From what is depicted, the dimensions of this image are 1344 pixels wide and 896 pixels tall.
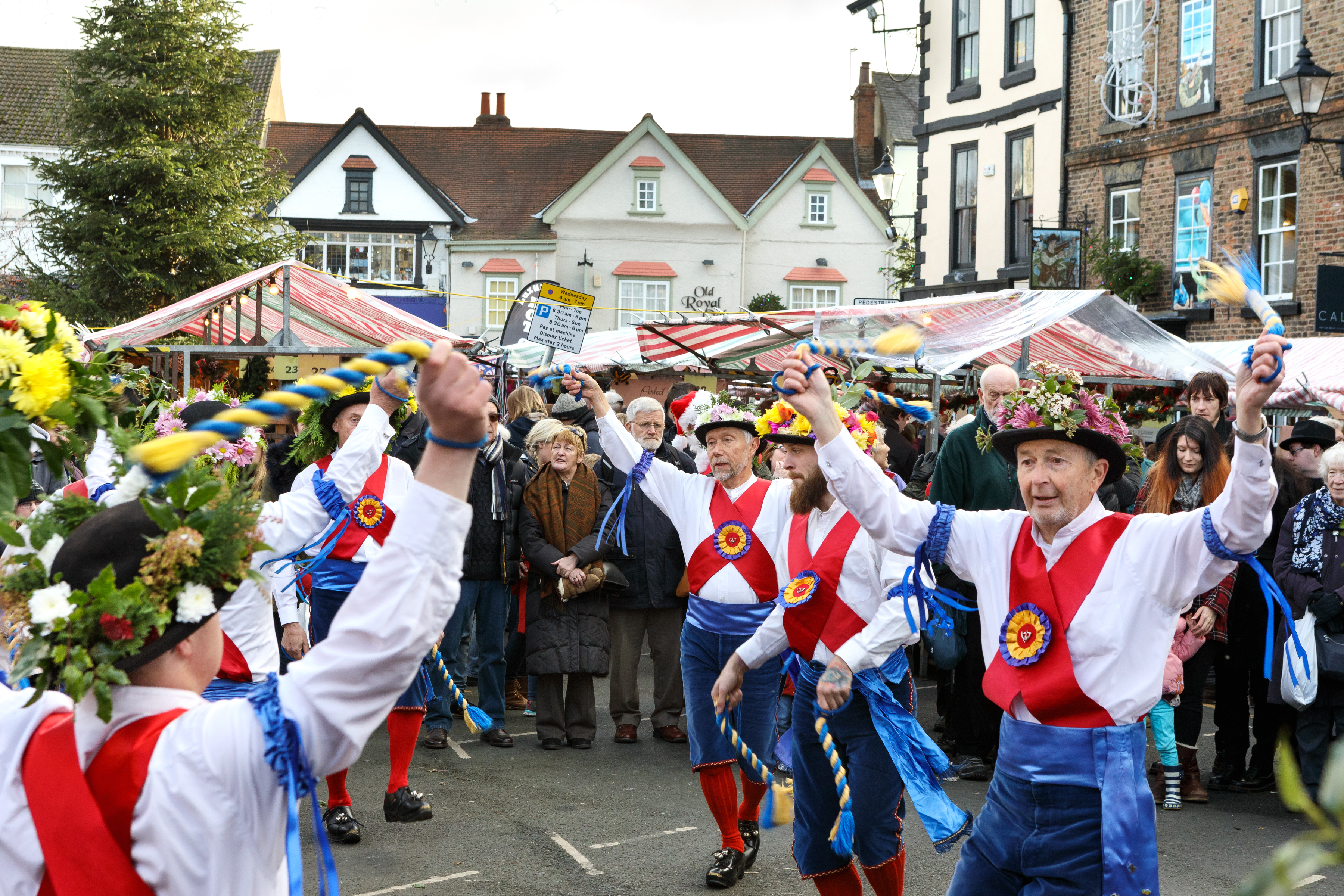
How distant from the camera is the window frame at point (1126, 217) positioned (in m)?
19.2

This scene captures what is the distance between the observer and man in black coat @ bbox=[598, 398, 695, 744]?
8.25 meters

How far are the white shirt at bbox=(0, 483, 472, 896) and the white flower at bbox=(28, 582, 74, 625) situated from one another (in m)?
0.24

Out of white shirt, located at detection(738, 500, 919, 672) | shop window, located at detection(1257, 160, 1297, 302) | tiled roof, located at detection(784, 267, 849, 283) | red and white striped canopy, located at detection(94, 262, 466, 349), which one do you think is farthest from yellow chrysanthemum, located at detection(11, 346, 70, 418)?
tiled roof, located at detection(784, 267, 849, 283)

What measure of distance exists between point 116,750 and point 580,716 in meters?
6.08

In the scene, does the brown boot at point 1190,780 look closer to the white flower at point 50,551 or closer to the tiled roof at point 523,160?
the white flower at point 50,551

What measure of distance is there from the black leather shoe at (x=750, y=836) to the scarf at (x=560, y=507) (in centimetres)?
271

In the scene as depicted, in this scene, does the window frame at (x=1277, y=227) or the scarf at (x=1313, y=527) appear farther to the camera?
the window frame at (x=1277, y=227)

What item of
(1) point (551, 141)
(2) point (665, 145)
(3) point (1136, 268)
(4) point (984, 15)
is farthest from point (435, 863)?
(1) point (551, 141)

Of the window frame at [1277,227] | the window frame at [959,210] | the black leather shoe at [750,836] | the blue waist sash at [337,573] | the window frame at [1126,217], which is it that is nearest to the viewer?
the black leather shoe at [750,836]

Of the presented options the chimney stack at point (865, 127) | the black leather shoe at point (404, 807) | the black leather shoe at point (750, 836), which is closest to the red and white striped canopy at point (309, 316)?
the black leather shoe at point (404, 807)

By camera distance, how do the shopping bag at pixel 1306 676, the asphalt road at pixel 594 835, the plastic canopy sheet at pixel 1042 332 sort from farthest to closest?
the plastic canopy sheet at pixel 1042 332
the shopping bag at pixel 1306 676
the asphalt road at pixel 594 835

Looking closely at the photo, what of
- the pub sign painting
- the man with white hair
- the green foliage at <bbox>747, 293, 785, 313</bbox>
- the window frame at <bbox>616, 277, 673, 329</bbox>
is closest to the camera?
the man with white hair

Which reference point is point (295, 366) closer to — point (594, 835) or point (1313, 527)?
point (594, 835)

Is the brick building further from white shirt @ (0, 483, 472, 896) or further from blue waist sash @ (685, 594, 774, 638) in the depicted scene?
white shirt @ (0, 483, 472, 896)
